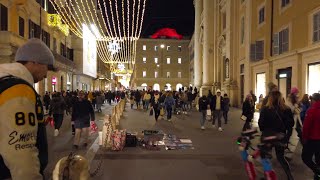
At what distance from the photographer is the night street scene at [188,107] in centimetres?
252

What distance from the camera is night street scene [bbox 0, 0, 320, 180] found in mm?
2521

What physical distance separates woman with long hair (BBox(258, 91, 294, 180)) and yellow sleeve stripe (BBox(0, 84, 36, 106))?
573 centimetres

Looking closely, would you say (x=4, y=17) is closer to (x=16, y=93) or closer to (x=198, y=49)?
(x=16, y=93)

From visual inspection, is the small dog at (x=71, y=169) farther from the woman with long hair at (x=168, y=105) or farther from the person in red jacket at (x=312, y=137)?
the woman with long hair at (x=168, y=105)

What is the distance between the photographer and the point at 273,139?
6477mm

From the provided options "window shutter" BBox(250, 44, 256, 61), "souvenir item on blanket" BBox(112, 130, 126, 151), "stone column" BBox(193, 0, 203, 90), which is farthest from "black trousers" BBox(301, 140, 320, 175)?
"stone column" BBox(193, 0, 203, 90)

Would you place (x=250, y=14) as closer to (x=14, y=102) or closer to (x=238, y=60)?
(x=238, y=60)

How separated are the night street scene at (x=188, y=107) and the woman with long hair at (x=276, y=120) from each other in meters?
0.02

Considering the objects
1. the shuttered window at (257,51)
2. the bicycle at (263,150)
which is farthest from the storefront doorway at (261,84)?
the bicycle at (263,150)

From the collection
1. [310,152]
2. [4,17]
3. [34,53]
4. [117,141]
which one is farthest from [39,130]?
[4,17]

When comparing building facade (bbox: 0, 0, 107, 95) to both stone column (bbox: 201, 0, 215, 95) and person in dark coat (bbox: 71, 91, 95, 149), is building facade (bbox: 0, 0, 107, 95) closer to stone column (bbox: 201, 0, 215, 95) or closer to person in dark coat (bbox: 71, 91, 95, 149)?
person in dark coat (bbox: 71, 91, 95, 149)

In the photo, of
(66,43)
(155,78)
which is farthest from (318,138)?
(155,78)

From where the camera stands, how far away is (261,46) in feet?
95.2

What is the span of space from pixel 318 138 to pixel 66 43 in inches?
1922
